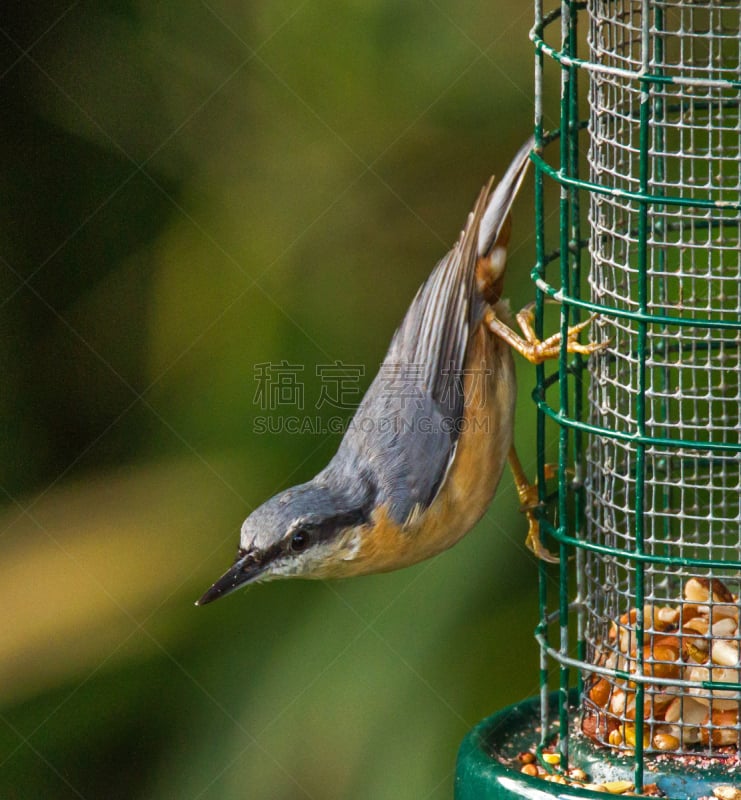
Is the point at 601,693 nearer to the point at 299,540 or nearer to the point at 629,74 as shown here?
the point at 299,540

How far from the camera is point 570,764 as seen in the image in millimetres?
3018

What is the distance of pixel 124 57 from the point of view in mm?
4746

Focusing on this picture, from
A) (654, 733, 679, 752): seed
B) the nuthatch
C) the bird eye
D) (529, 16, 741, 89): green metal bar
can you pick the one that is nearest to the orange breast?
the nuthatch

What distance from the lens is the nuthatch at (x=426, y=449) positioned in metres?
3.45

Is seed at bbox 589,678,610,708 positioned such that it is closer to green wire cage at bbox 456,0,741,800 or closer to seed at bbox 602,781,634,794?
green wire cage at bbox 456,0,741,800

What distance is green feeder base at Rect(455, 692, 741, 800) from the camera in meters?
2.74

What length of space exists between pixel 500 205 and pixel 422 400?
68 centimetres

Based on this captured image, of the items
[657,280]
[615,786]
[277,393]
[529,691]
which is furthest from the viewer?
[277,393]

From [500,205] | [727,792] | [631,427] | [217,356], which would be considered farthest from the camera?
[217,356]

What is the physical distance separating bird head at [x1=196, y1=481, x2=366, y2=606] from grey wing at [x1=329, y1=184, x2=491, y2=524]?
0.13 meters

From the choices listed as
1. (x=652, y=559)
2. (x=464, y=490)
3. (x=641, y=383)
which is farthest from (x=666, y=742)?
(x=464, y=490)

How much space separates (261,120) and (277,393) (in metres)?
1.03

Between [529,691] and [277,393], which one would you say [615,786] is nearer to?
[529,691]

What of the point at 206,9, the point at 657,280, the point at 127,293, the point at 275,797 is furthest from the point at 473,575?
the point at 206,9
